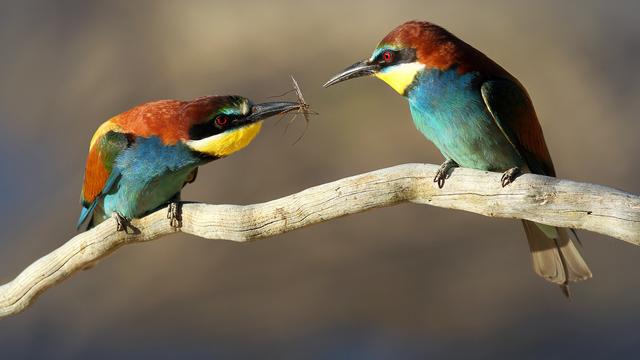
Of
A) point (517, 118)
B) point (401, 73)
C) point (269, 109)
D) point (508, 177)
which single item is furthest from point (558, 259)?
point (269, 109)

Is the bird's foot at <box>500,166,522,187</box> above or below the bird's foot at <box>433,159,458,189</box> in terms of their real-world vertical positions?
below

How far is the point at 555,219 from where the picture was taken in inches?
58.7

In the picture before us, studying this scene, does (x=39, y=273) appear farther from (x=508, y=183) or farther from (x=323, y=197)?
(x=508, y=183)

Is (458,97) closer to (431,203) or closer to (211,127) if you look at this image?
(431,203)

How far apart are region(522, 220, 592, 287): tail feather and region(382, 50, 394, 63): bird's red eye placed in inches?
23.4

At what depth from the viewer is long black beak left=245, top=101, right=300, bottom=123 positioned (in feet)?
5.87

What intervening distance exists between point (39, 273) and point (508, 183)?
3.90 ft

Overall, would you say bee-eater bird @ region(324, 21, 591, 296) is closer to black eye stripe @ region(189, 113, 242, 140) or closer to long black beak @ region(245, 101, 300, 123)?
long black beak @ region(245, 101, 300, 123)

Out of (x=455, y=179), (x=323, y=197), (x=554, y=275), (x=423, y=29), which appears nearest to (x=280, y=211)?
(x=323, y=197)

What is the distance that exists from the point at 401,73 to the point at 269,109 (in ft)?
0.97

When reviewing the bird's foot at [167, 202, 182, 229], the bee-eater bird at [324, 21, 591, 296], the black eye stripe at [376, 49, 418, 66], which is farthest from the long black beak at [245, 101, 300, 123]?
the bird's foot at [167, 202, 182, 229]

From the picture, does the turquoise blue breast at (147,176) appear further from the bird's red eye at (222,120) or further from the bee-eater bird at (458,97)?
the bee-eater bird at (458,97)

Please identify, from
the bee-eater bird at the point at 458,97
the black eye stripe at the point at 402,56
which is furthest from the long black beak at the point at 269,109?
the black eye stripe at the point at 402,56

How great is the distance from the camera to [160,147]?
6.40ft
